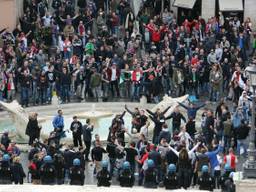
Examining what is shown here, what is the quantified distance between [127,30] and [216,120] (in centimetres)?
1458

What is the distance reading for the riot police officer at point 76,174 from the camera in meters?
43.8

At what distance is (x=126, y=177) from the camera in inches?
1729

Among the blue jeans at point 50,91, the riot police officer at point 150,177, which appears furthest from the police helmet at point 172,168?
the blue jeans at point 50,91

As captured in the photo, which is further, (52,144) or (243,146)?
(243,146)

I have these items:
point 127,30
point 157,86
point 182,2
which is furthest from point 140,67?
point 182,2

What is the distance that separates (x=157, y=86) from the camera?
57438mm

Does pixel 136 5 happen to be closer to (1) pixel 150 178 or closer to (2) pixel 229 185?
(1) pixel 150 178

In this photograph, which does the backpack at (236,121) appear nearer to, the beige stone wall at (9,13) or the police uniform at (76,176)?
the police uniform at (76,176)

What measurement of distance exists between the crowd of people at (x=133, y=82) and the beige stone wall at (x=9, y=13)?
2.19 ft

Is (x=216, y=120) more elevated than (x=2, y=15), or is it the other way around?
(x=2, y=15)

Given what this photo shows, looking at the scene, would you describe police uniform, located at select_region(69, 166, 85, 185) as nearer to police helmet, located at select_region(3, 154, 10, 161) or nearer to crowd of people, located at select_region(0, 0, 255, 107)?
police helmet, located at select_region(3, 154, 10, 161)

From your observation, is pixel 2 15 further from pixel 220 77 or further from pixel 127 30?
pixel 220 77

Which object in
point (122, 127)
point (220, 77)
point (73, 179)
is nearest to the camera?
point (73, 179)

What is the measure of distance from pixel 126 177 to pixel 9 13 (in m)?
23.7
